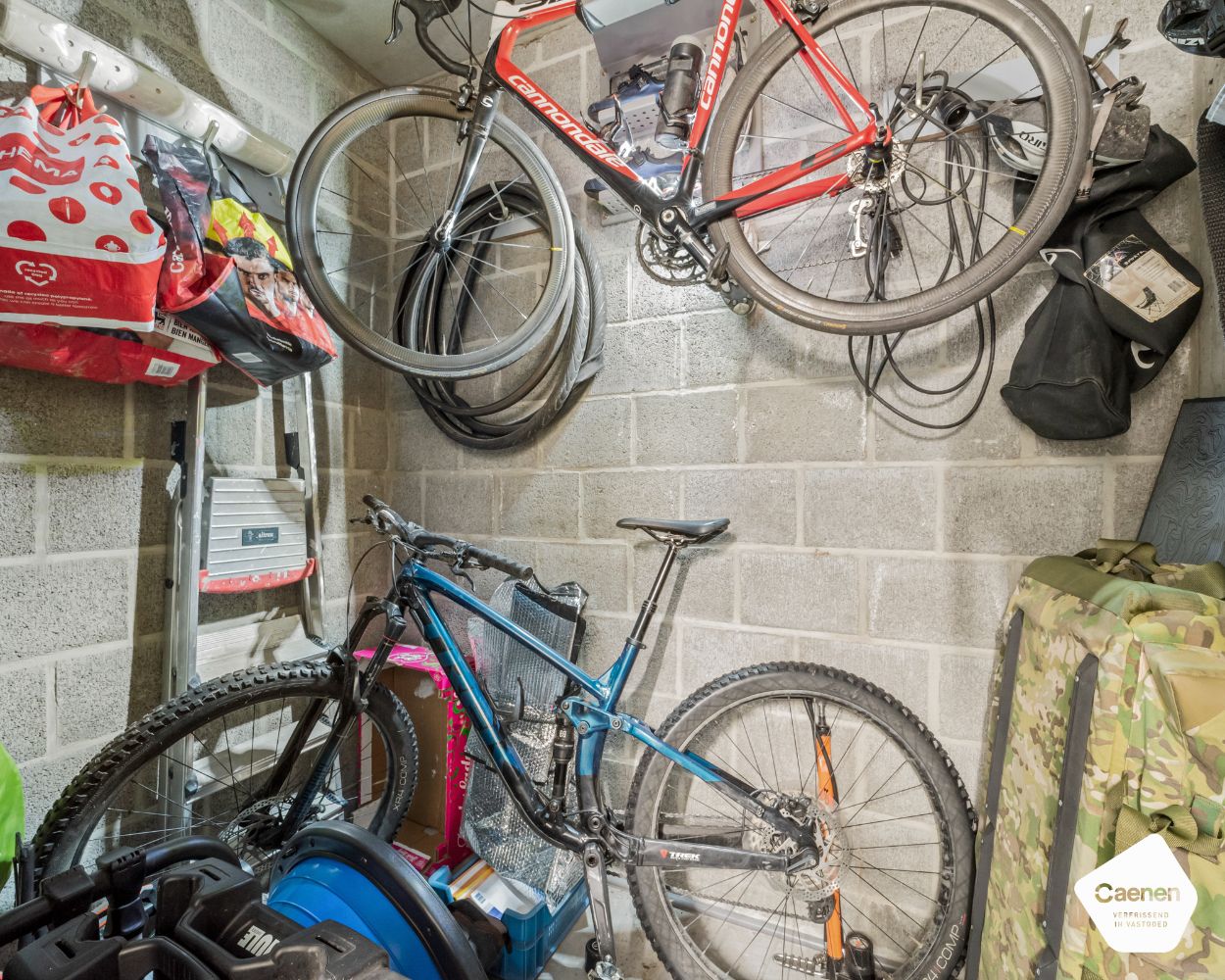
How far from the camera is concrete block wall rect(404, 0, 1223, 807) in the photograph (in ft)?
4.19

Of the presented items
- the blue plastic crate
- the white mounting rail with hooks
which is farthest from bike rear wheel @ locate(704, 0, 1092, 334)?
the blue plastic crate

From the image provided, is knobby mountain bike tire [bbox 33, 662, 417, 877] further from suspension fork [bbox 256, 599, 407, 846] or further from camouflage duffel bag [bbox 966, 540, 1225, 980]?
camouflage duffel bag [bbox 966, 540, 1225, 980]

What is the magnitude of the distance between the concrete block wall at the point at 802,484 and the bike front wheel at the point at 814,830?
165 mm

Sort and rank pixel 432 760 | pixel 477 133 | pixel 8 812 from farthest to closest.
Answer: pixel 432 760 → pixel 477 133 → pixel 8 812

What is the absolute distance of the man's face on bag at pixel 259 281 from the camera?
1.37m

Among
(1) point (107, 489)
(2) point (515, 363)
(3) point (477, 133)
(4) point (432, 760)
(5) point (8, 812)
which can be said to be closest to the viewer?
(5) point (8, 812)

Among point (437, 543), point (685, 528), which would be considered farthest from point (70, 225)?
point (685, 528)

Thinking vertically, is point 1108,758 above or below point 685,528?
below

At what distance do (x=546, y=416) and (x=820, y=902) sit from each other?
1.44 meters

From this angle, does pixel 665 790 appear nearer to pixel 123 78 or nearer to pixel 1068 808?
pixel 1068 808

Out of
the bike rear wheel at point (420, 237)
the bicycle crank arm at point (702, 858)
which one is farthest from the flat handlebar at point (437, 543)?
the bicycle crank arm at point (702, 858)

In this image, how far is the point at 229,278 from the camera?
1.33 meters

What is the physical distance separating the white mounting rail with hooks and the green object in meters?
1.37

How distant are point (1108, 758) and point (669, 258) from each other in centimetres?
126
